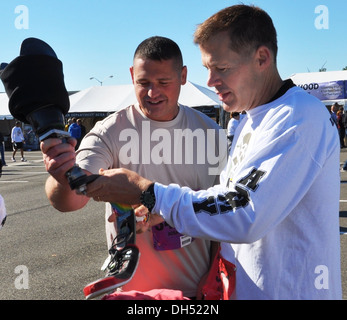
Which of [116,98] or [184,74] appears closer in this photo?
[184,74]

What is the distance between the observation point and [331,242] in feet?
5.49

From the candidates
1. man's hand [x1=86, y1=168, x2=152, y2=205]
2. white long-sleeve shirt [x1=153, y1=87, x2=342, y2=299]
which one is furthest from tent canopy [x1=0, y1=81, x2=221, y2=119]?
man's hand [x1=86, y1=168, x2=152, y2=205]

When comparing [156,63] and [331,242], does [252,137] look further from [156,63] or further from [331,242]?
[156,63]

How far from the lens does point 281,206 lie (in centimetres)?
151

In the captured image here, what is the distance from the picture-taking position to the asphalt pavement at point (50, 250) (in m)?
4.55

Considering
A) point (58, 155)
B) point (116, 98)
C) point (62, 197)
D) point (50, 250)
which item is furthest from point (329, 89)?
point (58, 155)

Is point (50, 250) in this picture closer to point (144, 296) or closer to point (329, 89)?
point (144, 296)

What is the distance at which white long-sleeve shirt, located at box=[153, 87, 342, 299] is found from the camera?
1.51m

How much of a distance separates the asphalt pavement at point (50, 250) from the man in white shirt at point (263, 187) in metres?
2.90

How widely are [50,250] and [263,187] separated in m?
4.90

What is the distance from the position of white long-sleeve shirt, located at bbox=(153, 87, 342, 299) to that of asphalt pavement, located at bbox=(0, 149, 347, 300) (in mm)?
2896

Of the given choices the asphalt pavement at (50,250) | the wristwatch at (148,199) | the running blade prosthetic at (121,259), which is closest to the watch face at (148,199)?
the wristwatch at (148,199)

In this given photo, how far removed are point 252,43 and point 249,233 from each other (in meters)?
0.75

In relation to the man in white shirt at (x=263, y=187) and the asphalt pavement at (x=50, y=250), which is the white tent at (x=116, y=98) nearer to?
the asphalt pavement at (x=50, y=250)
